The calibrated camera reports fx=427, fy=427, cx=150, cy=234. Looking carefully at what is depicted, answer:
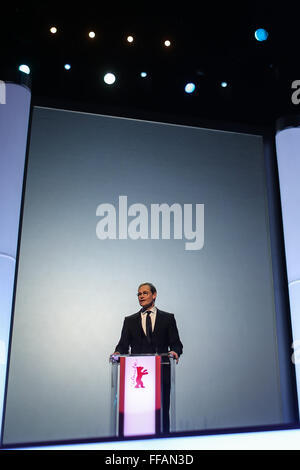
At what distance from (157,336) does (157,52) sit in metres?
2.13

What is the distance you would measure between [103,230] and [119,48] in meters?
1.56

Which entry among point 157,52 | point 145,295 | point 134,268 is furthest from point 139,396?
point 157,52

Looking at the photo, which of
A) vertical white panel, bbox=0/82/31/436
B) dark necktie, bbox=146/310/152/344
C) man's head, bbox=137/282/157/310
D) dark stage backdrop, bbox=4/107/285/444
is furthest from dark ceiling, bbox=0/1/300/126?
dark necktie, bbox=146/310/152/344

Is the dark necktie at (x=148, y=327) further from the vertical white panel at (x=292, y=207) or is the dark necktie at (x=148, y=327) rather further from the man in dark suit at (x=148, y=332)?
the vertical white panel at (x=292, y=207)

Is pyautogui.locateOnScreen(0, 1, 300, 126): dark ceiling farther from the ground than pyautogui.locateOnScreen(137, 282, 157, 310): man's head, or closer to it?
farther from the ground

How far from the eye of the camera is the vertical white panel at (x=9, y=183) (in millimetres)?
2562

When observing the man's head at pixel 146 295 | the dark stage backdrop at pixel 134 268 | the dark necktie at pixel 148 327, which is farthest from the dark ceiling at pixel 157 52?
the dark necktie at pixel 148 327

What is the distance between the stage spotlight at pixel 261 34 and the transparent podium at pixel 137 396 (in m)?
2.50

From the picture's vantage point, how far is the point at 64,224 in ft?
12.6

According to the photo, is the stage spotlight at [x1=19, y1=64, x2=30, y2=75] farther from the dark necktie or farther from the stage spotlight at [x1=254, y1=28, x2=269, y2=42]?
the dark necktie

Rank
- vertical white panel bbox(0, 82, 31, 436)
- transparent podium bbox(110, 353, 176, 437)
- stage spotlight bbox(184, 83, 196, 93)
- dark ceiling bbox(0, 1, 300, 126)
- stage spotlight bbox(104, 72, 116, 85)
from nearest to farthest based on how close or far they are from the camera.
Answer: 1. transparent podium bbox(110, 353, 176, 437)
2. vertical white panel bbox(0, 82, 31, 436)
3. dark ceiling bbox(0, 1, 300, 126)
4. stage spotlight bbox(104, 72, 116, 85)
5. stage spotlight bbox(184, 83, 196, 93)

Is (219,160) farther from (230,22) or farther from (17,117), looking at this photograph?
(17,117)

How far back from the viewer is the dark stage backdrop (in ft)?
11.8

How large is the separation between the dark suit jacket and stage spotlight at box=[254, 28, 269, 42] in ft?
7.22
